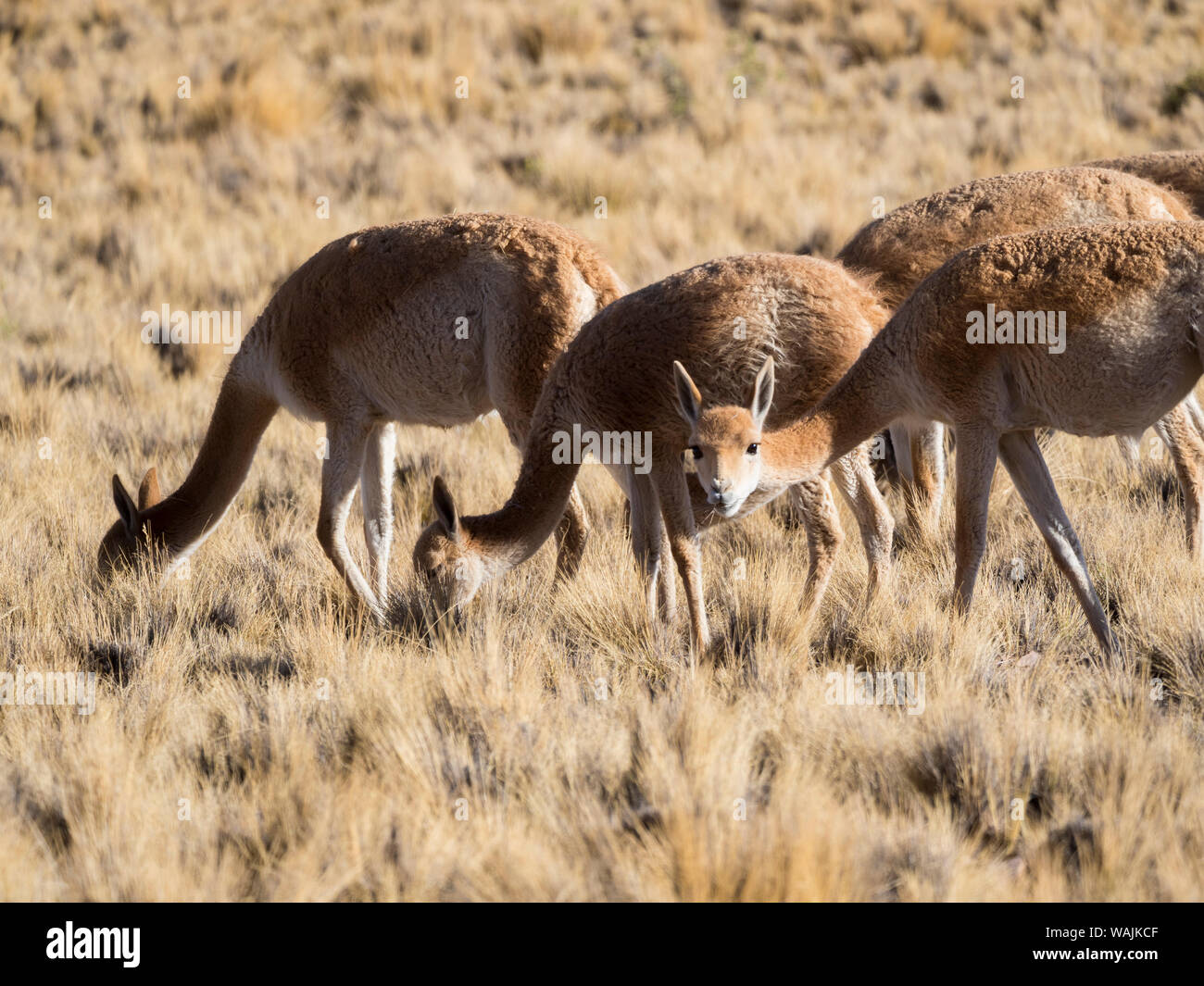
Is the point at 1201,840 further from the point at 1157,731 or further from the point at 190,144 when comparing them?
the point at 190,144

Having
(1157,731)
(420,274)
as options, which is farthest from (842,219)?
(1157,731)

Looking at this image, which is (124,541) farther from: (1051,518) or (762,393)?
(1051,518)

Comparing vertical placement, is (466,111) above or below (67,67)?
below

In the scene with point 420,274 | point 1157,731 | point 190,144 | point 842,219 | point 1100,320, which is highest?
point 190,144

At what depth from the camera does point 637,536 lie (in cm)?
616

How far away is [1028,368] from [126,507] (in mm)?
4327

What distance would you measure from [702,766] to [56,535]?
487 cm

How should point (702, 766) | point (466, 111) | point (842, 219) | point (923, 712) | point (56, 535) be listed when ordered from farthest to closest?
point (466, 111)
point (842, 219)
point (56, 535)
point (923, 712)
point (702, 766)

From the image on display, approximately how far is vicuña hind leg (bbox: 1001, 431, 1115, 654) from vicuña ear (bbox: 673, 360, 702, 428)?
1104 millimetres

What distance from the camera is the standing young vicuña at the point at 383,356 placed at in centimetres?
609

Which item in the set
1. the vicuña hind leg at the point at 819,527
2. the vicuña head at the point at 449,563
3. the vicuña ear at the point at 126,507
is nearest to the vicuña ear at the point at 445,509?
the vicuña head at the point at 449,563

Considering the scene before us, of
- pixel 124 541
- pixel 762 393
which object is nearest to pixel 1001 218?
pixel 762 393

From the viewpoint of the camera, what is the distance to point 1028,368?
4805 mm

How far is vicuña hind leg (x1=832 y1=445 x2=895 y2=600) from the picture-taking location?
6105mm
